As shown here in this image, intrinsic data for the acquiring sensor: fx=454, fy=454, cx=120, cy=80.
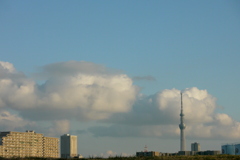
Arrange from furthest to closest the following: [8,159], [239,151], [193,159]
→ [239,151], [193,159], [8,159]

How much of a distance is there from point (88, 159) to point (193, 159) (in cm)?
1567

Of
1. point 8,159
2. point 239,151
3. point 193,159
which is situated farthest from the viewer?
point 239,151

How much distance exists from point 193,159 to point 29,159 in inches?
935

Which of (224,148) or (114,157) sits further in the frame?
(224,148)

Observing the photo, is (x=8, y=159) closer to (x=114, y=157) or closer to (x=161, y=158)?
(x=114, y=157)

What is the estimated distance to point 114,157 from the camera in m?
65.7

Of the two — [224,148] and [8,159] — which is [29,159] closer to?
[8,159]

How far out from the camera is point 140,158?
215 feet

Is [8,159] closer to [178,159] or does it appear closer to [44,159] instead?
[44,159]

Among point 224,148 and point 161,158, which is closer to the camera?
point 161,158

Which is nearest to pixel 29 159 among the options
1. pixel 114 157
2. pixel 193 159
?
pixel 114 157

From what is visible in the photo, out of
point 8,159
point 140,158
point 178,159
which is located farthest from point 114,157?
point 8,159

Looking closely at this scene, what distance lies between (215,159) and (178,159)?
19.6ft

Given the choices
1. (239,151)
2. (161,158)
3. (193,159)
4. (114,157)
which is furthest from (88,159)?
(239,151)
